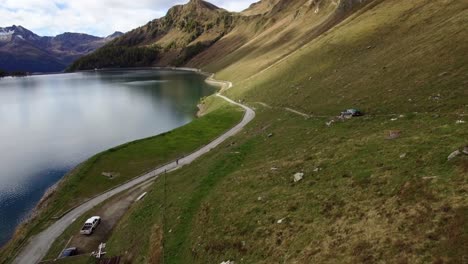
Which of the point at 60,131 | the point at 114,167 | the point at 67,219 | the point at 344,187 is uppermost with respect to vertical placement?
the point at 344,187

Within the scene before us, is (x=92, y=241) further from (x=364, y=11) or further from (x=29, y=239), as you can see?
(x=364, y=11)

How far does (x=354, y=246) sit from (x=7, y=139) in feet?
386

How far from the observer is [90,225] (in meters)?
47.1

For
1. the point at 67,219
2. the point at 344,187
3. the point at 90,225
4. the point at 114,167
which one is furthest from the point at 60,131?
the point at 344,187

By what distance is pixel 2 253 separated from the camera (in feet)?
158

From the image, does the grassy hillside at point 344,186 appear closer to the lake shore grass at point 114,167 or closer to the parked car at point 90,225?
the parked car at point 90,225

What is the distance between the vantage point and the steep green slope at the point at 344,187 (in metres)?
21.1

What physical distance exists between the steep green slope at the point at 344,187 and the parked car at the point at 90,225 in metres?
3.65

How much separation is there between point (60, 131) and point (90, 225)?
82.3 meters

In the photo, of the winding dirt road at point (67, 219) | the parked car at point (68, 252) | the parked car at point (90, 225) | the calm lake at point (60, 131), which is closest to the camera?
the parked car at point (68, 252)

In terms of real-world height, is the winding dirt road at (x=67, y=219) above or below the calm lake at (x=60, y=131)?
above

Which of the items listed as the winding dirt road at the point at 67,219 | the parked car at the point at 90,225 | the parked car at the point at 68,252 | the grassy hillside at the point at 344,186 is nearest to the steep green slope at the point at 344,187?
the grassy hillside at the point at 344,186

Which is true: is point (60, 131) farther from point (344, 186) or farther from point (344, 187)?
point (344, 187)

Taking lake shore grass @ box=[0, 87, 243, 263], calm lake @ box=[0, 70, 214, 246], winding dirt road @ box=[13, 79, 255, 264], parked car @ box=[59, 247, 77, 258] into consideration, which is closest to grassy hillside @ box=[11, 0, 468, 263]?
parked car @ box=[59, 247, 77, 258]
